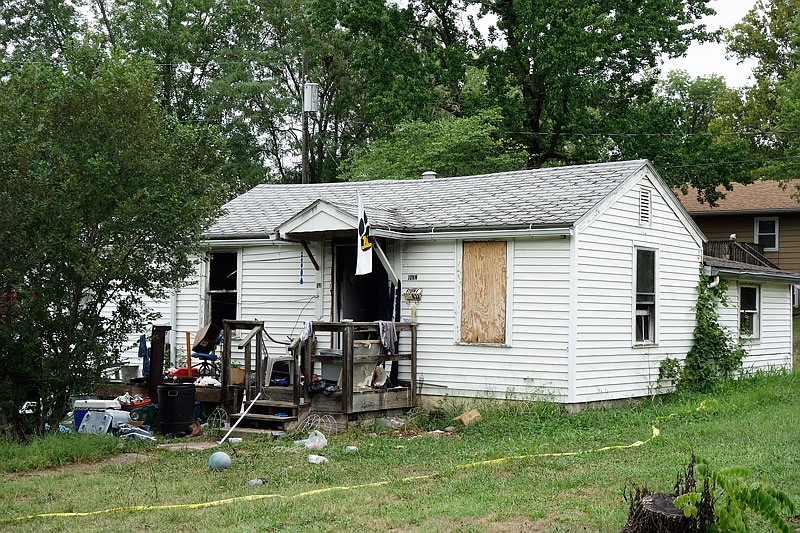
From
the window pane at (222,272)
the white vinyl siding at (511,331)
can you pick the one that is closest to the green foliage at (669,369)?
the white vinyl siding at (511,331)

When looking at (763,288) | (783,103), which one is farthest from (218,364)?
(783,103)

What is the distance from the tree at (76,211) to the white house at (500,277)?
2.98 metres

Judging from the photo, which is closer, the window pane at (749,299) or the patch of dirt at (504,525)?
the patch of dirt at (504,525)

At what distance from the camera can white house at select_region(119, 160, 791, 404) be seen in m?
13.4

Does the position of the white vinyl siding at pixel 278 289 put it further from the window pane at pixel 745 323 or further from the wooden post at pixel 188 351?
the window pane at pixel 745 323

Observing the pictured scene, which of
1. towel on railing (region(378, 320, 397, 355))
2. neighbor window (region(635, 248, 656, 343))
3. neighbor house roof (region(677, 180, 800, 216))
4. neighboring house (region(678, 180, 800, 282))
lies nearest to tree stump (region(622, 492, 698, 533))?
towel on railing (region(378, 320, 397, 355))

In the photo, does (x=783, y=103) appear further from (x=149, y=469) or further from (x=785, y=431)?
(x=149, y=469)

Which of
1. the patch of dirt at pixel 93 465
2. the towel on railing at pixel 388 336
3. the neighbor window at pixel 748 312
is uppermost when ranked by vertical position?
the neighbor window at pixel 748 312

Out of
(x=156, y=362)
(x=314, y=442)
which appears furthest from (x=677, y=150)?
(x=314, y=442)

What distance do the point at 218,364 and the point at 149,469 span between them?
5455mm

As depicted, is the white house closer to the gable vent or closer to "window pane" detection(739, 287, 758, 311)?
the gable vent

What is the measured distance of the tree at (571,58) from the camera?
2716 cm

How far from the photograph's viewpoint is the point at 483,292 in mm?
13836

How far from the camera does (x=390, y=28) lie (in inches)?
1176
